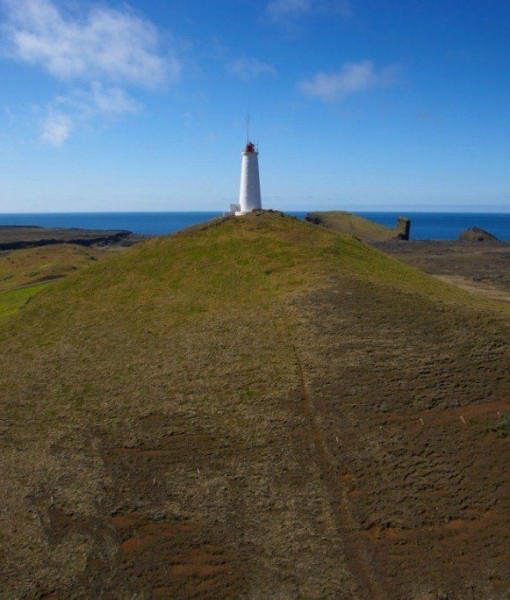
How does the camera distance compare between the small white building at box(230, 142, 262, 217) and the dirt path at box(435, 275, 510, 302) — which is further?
the dirt path at box(435, 275, 510, 302)

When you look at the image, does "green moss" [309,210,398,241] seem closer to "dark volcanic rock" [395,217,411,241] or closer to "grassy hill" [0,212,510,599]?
"dark volcanic rock" [395,217,411,241]

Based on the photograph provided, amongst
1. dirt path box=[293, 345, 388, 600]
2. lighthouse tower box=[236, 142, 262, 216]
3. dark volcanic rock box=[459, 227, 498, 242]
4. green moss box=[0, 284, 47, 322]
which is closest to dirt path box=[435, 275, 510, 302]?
lighthouse tower box=[236, 142, 262, 216]

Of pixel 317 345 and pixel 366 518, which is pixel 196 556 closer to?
pixel 366 518

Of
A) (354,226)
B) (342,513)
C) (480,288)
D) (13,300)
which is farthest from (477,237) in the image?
(342,513)

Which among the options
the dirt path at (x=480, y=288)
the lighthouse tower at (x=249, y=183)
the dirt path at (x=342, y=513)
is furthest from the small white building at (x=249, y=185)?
the dirt path at (x=480, y=288)

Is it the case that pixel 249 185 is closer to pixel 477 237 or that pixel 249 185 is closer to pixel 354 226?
pixel 477 237

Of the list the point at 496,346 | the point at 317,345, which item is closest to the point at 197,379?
the point at 317,345
